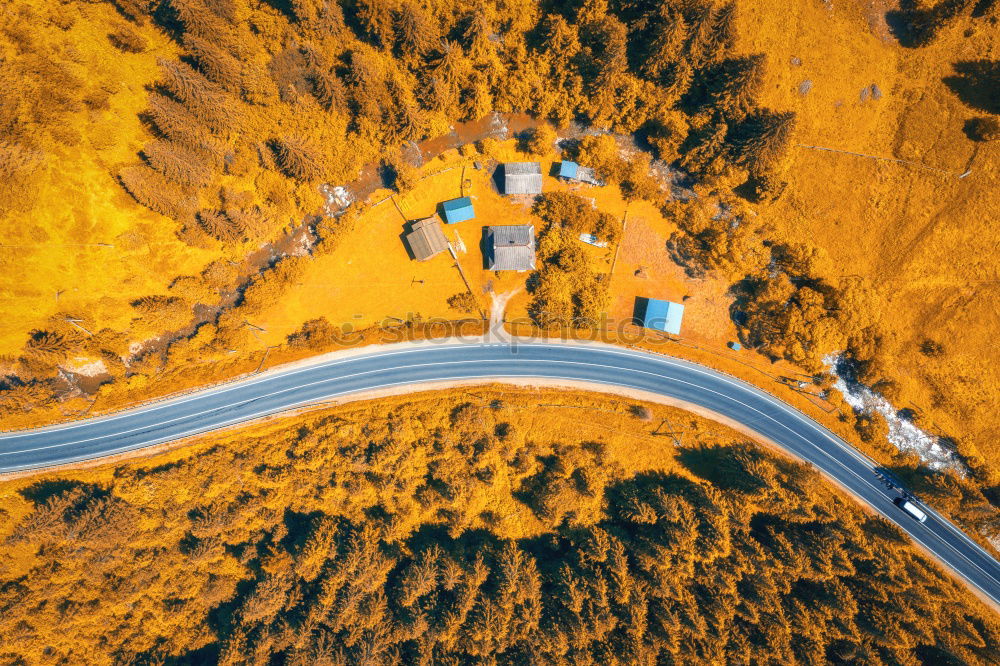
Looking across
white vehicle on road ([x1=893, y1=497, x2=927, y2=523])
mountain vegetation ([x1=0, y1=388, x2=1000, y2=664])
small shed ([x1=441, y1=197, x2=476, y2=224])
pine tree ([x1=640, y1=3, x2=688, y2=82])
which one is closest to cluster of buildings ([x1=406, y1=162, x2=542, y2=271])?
small shed ([x1=441, y1=197, x2=476, y2=224])

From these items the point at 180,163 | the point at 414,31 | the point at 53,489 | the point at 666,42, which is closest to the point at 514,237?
the point at 414,31

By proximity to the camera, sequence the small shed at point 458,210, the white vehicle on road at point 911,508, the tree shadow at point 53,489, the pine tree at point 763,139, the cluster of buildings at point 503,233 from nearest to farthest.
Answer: the pine tree at point 763,139 → the white vehicle on road at point 911,508 → the tree shadow at point 53,489 → the cluster of buildings at point 503,233 → the small shed at point 458,210

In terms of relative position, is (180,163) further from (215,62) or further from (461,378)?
(461,378)

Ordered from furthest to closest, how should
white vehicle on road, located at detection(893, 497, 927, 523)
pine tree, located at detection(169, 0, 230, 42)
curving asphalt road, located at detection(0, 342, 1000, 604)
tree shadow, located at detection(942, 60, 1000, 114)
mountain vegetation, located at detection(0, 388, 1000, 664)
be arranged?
curving asphalt road, located at detection(0, 342, 1000, 604) < white vehicle on road, located at detection(893, 497, 927, 523) < tree shadow, located at detection(942, 60, 1000, 114) < mountain vegetation, located at detection(0, 388, 1000, 664) < pine tree, located at detection(169, 0, 230, 42)

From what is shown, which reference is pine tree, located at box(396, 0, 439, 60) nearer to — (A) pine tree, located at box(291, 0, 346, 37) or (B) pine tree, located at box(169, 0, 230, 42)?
(A) pine tree, located at box(291, 0, 346, 37)

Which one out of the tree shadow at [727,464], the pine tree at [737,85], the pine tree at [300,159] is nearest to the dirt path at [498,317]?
the pine tree at [300,159]

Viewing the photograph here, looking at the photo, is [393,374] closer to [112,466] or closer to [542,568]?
[542,568]

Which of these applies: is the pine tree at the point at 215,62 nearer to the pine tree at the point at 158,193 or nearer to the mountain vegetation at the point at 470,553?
the pine tree at the point at 158,193
